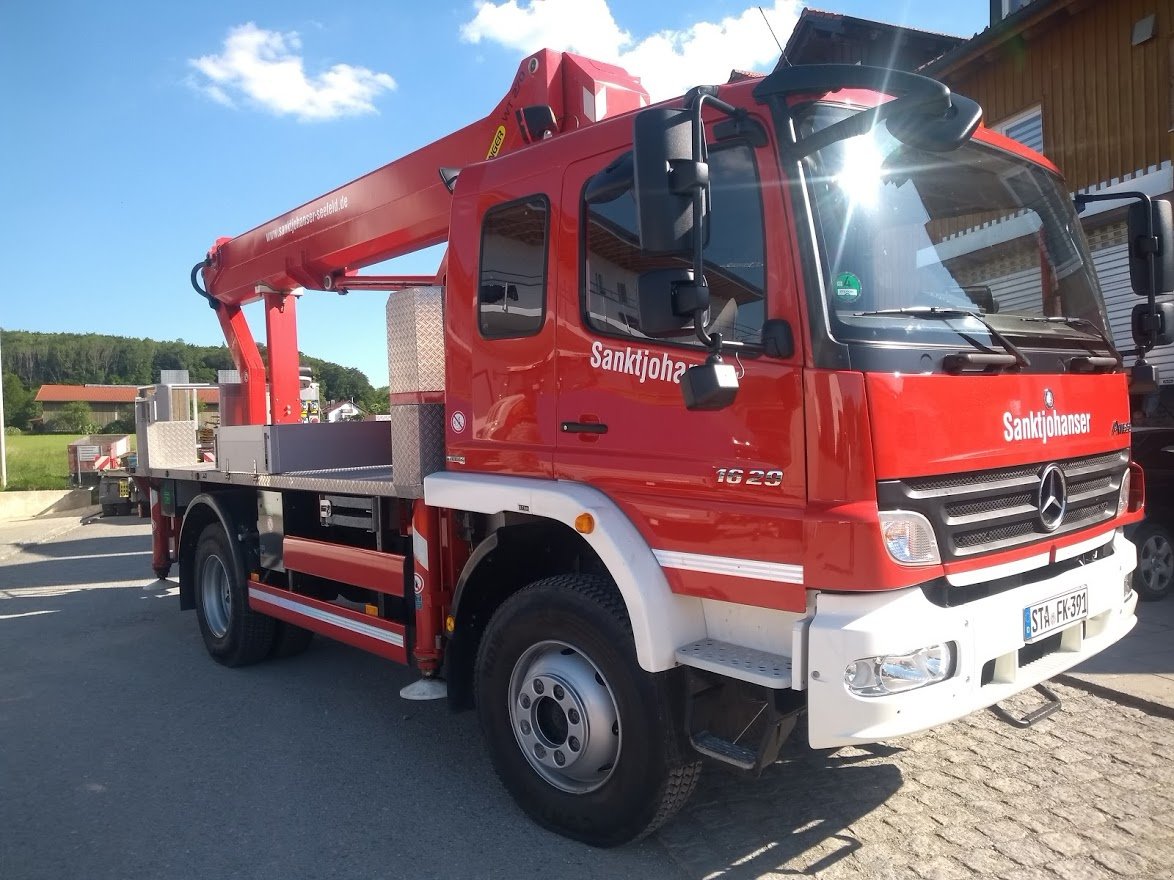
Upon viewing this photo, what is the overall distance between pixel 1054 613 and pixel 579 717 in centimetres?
174

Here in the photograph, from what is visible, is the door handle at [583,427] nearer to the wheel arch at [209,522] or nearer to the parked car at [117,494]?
the wheel arch at [209,522]

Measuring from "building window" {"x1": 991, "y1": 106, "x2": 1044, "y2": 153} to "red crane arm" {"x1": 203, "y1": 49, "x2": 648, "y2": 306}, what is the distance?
8368mm

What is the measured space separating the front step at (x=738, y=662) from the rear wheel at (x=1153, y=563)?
5.02m

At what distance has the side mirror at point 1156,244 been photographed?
13.1 feet

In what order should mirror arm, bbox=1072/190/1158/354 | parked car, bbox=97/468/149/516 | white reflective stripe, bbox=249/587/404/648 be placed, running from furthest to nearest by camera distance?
parked car, bbox=97/468/149/516
white reflective stripe, bbox=249/587/404/648
mirror arm, bbox=1072/190/1158/354

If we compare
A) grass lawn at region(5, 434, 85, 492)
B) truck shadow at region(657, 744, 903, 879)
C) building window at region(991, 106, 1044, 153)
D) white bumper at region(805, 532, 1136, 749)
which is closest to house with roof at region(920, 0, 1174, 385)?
building window at region(991, 106, 1044, 153)

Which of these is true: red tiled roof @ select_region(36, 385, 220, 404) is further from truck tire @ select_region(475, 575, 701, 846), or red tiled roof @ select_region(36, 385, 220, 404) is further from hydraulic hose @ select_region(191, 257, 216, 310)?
truck tire @ select_region(475, 575, 701, 846)

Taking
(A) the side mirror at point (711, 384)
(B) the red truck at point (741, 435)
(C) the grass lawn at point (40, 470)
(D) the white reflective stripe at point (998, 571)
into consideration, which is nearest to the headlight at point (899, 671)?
(B) the red truck at point (741, 435)

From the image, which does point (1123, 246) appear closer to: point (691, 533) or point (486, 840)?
point (691, 533)

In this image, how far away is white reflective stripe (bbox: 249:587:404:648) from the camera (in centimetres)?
439

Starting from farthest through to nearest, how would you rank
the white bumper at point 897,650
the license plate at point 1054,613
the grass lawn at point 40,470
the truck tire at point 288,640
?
the grass lawn at point 40,470 < the truck tire at point 288,640 < the license plate at point 1054,613 < the white bumper at point 897,650

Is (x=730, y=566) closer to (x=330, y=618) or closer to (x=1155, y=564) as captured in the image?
(x=330, y=618)

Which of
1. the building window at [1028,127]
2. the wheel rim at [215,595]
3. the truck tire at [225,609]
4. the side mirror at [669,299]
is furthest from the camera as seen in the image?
the building window at [1028,127]

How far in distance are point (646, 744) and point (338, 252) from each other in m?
4.17
